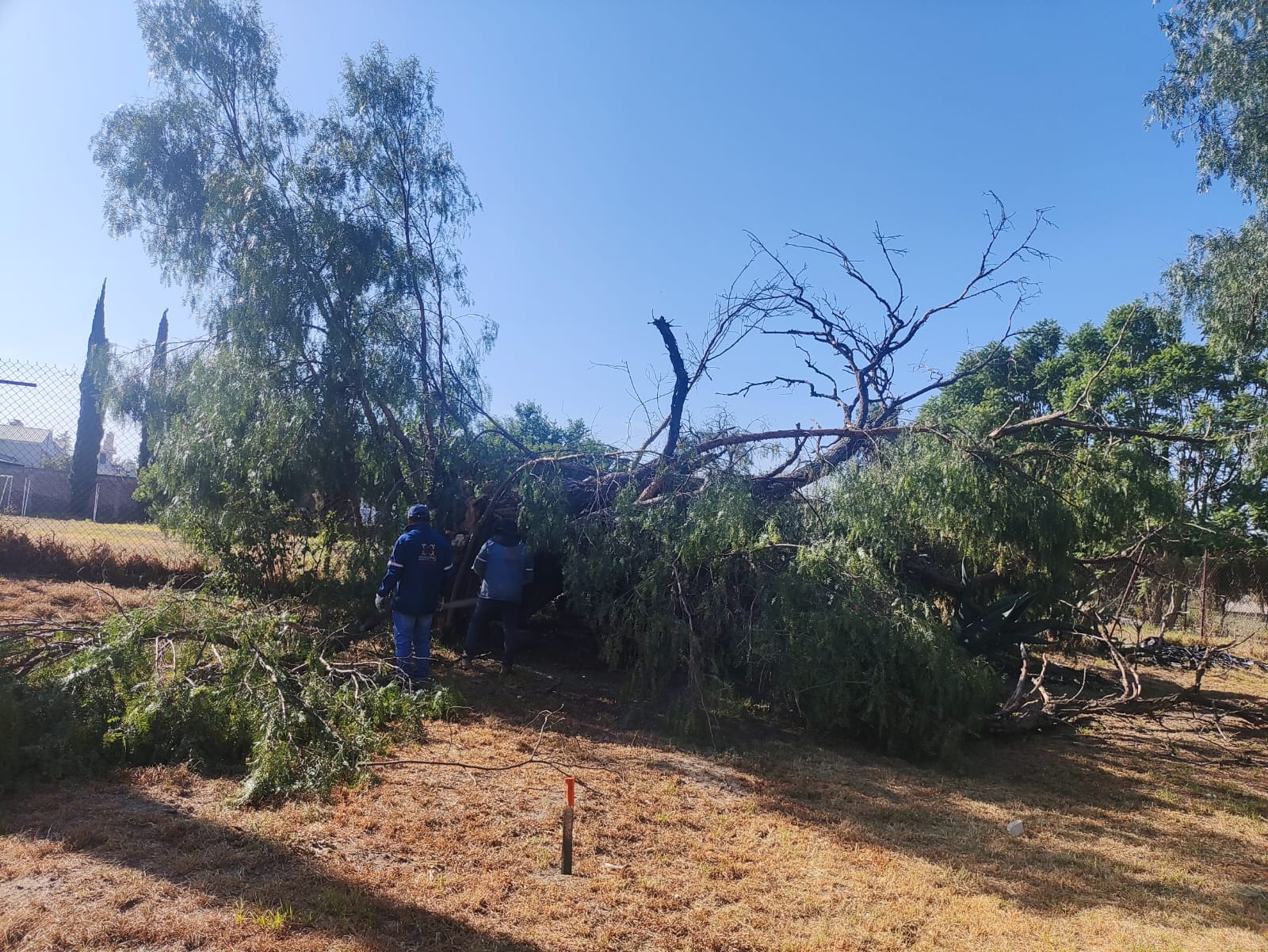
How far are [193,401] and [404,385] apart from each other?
200 cm

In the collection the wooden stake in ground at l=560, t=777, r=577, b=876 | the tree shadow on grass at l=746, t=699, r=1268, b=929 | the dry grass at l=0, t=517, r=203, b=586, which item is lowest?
the tree shadow on grass at l=746, t=699, r=1268, b=929

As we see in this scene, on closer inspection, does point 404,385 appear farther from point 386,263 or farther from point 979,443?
point 979,443

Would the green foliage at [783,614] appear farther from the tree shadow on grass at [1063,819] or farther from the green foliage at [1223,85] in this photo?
the green foliage at [1223,85]

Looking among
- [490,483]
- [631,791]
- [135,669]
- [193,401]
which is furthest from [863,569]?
[193,401]

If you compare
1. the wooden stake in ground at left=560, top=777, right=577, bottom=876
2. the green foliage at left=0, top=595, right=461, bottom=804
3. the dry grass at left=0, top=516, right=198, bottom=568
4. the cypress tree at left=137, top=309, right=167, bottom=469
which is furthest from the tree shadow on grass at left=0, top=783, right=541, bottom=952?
the dry grass at left=0, top=516, right=198, bottom=568

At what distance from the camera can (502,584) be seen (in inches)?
299

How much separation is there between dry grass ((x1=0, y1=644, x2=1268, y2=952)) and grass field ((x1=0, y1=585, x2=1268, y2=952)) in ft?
0.05

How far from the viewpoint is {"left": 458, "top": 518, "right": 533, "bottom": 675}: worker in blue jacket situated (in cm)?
762

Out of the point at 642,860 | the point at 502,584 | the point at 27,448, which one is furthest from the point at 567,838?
the point at 27,448

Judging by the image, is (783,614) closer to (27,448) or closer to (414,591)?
(414,591)

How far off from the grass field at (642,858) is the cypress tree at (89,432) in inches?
224

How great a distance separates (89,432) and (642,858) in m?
10.2

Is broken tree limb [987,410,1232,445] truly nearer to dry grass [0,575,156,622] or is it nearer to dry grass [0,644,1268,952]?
dry grass [0,644,1268,952]

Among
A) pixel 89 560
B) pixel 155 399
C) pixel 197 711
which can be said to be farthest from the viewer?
pixel 89 560
